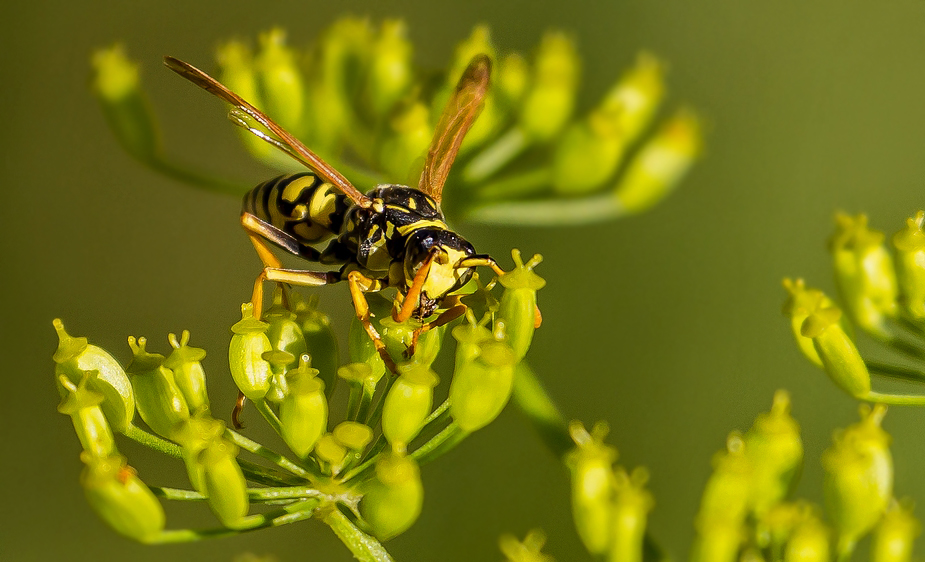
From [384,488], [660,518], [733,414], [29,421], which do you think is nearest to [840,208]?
[733,414]

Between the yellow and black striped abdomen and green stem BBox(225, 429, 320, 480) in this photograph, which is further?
the yellow and black striped abdomen

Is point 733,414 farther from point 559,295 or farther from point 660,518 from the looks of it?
point 559,295

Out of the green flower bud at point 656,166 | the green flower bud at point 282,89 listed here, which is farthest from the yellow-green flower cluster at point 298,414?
the green flower bud at point 282,89

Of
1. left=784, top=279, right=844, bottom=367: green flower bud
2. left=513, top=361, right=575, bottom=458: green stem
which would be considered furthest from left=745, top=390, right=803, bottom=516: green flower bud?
left=513, top=361, right=575, bottom=458: green stem

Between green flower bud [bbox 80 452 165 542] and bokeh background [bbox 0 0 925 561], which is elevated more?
bokeh background [bbox 0 0 925 561]

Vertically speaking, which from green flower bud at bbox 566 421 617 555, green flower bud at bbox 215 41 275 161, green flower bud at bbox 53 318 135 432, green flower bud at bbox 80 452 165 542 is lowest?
green flower bud at bbox 566 421 617 555

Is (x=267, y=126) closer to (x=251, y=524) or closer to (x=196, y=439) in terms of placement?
(x=196, y=439)

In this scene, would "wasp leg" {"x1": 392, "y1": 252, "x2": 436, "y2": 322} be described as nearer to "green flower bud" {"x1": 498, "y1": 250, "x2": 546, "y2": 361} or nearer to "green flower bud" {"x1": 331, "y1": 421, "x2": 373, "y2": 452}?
"green flower bud" {"x1": 498, "y1": 250, "x2": 546, "y2": 361}

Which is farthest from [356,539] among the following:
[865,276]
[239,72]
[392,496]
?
[239,72]
